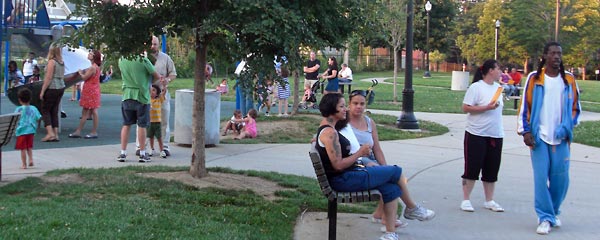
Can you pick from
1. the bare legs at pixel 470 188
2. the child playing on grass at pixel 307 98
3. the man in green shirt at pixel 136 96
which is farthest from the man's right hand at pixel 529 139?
the child playing on grass at pixel 307 98

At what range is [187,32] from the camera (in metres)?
6.96

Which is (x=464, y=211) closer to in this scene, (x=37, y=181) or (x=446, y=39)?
(x=37, y=181)

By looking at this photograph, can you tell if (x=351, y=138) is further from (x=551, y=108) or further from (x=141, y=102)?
(x=141, y=102)

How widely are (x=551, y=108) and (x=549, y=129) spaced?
21cm

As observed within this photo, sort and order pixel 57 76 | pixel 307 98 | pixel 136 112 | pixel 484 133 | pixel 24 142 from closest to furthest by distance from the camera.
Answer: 1. pixel 484 133
2. pixel 24 142
3. pixel 136 112
4. pixel 57 76
5. pixel 307 98

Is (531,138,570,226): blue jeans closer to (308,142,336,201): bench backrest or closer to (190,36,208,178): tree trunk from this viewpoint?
(308,142,336,201): bench backrest

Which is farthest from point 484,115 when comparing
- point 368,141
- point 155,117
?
point 155,117

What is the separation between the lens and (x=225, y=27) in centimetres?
698

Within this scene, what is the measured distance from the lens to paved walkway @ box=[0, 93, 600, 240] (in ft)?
22.0

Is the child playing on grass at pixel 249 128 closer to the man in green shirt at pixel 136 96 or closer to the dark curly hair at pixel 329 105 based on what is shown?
the man in green shirt at pixel 136 96

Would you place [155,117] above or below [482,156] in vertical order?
above

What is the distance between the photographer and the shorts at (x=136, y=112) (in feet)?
31.4

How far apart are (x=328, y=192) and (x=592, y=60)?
64991mm

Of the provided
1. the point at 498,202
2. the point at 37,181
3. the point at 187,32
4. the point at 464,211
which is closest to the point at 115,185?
the point at 37,181
